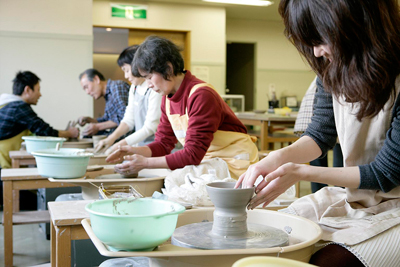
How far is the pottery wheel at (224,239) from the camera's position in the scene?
104 centimetres

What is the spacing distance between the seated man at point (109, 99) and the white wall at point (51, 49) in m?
2.15

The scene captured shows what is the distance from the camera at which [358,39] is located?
45.7 inches

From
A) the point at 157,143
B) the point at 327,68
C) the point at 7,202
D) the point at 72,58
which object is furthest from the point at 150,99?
the point at 72,58

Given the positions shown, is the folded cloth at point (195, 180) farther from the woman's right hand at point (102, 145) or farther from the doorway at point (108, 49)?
the doorway at point (108, 49)

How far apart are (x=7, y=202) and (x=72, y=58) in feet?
14.4

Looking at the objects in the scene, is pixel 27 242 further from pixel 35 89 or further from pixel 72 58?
pixel 72 58

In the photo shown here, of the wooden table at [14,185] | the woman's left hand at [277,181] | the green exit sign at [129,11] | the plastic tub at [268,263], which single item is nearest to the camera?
the plastic tub at [268,263]

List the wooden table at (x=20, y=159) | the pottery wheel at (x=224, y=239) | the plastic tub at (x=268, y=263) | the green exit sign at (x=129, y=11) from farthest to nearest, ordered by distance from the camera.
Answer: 1. the green exit sign at (x=129, y=11)
2. the wooden table at (x=20, y=159)
3. the pottery wheel at (x=224, y=239)
4. the plastic tub at (x=268, y=263)

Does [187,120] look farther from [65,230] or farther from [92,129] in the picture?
[92,129]

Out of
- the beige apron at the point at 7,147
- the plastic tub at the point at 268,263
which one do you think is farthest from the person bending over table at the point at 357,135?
the beige apron at the point at 7,147

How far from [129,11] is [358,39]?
7.23 meters

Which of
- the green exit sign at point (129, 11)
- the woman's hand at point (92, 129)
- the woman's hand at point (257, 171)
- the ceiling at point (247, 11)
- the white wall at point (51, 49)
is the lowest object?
the woman's hand at point (92, 129)

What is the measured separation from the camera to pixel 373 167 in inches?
46.8

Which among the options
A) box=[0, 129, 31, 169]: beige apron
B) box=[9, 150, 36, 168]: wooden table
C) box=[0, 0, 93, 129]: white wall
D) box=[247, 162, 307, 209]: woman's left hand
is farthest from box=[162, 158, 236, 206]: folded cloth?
box=[0, 0, 93, 129]: white wall
